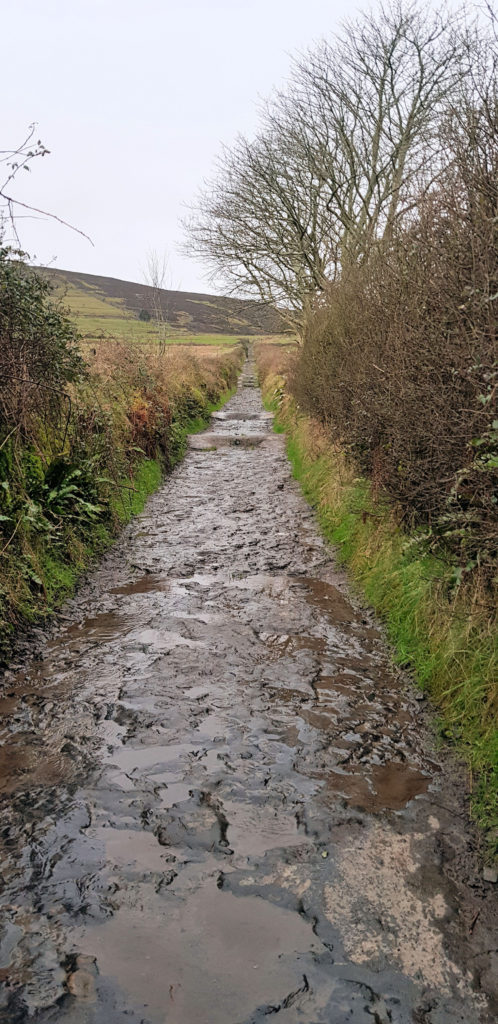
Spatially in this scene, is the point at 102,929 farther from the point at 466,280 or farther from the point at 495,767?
the point at 466,280

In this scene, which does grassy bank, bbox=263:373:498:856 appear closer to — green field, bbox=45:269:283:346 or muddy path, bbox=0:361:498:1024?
muddy path, bbox=0:361:498:1024

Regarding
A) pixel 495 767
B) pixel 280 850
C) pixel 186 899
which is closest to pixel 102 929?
pixel 186 899

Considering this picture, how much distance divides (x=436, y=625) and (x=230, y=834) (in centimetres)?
251

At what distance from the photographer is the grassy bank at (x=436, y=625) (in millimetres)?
4125

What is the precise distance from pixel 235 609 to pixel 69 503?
2.89m

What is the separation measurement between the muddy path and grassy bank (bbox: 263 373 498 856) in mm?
197

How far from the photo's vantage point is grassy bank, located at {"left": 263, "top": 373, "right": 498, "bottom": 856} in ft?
13.5

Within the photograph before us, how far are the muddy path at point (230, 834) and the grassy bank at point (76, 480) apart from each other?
545 millimetres

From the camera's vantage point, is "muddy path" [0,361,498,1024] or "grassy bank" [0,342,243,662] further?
"grassy bank" [0,342,243,662]

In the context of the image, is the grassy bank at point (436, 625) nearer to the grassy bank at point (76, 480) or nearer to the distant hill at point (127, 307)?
the grassy bank at point (76, 480)

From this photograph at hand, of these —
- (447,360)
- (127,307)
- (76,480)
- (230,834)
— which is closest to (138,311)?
(127,307)

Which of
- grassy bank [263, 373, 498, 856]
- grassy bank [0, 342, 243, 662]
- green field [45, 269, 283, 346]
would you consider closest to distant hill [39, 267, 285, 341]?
green field [45, 269, 283, 346]

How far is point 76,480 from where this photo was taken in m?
8.77

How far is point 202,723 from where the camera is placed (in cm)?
466
